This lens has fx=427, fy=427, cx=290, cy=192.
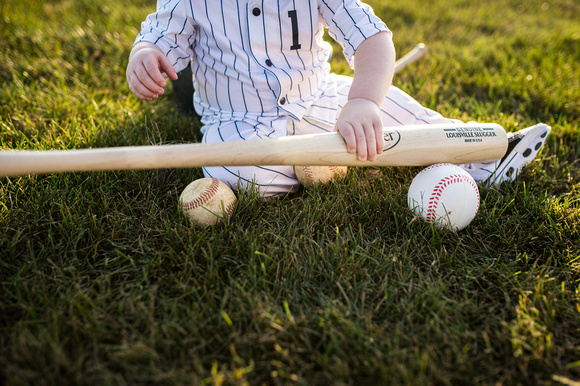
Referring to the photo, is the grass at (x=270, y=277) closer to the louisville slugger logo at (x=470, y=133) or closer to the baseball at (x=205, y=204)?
the baseball at (x=205, y=204)

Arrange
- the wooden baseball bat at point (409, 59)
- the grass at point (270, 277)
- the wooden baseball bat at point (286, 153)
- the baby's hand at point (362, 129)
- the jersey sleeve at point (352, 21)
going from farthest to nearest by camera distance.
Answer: the wooden baseball bat at point (409, 59)
the jersey sleeve at point (352, 21)
the baby's hand at point (362, 129)
the wooden baseball bat at point (286, 153)
the grass at point (270, 277)

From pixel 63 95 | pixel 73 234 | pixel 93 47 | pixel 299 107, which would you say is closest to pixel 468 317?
pixel 299 107

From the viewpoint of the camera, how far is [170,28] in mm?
1886

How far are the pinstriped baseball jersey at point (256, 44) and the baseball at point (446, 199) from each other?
66 centimetres

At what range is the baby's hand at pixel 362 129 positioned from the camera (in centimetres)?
167

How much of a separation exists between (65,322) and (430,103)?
2.41m

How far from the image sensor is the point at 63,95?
2.63 metres

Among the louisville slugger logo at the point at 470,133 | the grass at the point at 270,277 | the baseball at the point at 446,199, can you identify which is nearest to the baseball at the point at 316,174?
the grass at the point at 270,277

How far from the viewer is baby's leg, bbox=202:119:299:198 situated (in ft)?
6.46

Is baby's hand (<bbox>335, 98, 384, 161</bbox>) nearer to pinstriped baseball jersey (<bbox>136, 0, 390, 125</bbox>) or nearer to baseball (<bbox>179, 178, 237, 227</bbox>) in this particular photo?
pinstriped baseball jersey (<bbox>136, 0, 390, 125</bbox>)

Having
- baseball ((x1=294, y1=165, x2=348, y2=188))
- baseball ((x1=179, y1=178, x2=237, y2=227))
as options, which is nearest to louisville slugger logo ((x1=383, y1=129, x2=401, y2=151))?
baseball ((x1=294, y1=165, x2=348, y2=188))

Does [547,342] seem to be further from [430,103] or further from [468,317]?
[430,103]

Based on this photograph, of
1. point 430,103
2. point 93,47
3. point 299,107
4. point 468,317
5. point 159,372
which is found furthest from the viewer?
point 93,47

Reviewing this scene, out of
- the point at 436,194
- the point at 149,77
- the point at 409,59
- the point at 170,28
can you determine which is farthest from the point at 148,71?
the point at 409,59
